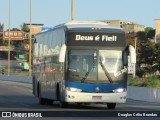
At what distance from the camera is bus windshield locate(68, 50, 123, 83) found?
80.5 feet

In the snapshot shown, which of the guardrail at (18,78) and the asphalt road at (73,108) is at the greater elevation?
the asphalt road at (73,108)

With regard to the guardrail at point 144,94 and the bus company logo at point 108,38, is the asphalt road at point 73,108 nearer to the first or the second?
the bus company logo at point 108,38

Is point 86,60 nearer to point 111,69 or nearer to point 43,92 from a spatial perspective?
point 111,69

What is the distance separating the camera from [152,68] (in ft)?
294

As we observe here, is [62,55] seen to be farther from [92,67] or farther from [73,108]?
[73,108]

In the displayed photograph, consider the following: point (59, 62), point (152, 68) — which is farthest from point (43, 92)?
point (152, 68)

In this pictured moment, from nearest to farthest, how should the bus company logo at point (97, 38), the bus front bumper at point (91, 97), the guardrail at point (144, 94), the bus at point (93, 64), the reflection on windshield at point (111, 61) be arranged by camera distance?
the bus front bumper at point (91, 97) → the bus at point (93, 64) → the reflection on windshield at point (111, 61) → the bus company logo at point (97, 38) → the guardrail at point (144, 94)

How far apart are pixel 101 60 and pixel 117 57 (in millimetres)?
673

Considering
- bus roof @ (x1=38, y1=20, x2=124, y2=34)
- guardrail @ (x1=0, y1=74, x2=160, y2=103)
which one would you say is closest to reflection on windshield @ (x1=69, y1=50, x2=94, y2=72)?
bus roof @ (x1=38, y1=20, x2=124, y2=34)

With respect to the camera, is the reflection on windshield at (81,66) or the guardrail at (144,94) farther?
the guardrail at (144,94)

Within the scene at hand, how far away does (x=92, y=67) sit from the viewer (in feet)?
80.5

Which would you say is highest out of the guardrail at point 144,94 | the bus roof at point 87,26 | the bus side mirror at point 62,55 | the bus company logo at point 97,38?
the bus roof at point 87,26

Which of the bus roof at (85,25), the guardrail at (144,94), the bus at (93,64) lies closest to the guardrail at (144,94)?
the guardrail at (144,94)

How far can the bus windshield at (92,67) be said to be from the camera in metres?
24.5
